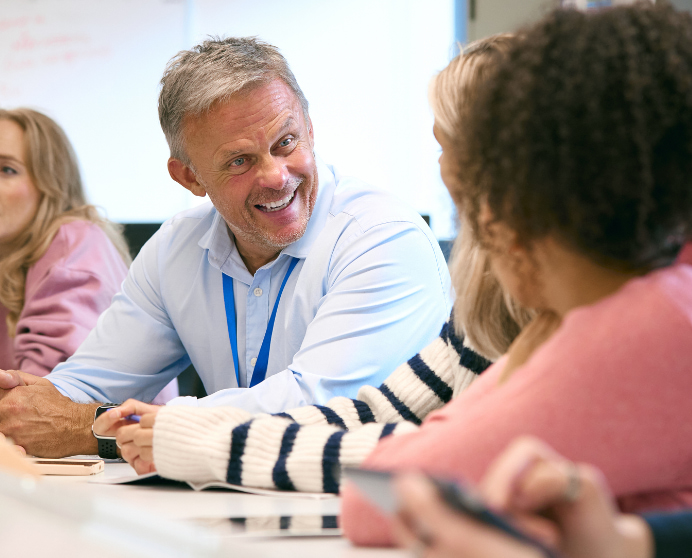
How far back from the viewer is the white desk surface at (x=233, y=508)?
1.94 ft

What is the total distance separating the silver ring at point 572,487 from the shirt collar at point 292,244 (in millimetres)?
1273

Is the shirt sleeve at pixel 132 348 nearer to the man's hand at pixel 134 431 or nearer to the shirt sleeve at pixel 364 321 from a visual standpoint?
the shirt sleeve at pixel 364 321

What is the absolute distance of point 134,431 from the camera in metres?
1.01

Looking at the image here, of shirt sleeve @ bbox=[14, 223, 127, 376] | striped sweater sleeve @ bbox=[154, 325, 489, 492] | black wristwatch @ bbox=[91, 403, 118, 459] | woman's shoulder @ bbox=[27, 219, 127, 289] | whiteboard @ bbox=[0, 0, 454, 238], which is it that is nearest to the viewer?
striped sweater sleeve @ bbox=[154, 325, 489, 492]

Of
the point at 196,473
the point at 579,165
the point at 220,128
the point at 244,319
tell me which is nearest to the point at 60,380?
the point at 244,319

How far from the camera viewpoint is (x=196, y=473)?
35.9 inches

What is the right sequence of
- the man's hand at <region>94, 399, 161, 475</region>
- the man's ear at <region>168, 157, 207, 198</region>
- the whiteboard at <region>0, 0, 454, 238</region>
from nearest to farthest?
the man's hand at <region>94, 399, 161, 475</region>, the man's ear at <region>168, 157, 207, 198</region>, the whiteboard at <region>0, 0, 454, 238</region>

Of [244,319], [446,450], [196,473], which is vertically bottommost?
[244,319]

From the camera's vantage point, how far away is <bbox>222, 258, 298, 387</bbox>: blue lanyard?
1.64 meters

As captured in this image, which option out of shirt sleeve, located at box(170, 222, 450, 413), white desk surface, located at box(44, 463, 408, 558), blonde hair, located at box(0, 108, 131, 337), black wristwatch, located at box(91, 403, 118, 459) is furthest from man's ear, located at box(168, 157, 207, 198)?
white desk surface, located at box(44, 463, 408, 558)

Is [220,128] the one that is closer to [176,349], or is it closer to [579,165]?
[176,349]

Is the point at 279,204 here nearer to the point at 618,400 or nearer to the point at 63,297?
the point at 63,297

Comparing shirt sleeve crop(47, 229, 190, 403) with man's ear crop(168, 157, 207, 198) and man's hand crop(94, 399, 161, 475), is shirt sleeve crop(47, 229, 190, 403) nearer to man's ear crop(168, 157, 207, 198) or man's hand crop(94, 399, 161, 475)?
man's ear crop(168, 157, 207, 198)

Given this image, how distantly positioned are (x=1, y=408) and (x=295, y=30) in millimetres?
2313
